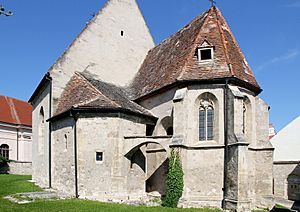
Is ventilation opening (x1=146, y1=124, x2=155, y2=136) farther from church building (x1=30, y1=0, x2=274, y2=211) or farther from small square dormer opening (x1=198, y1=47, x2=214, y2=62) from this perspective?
small square dormer opening (x1=198, y1=47, x2=214, y2=62)

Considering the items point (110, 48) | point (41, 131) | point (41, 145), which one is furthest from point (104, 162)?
point (110, 48)

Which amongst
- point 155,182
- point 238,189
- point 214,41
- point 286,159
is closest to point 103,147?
point 155,182

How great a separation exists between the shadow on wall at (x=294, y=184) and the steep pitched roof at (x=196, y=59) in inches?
494

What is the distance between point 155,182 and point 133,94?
23.0ft

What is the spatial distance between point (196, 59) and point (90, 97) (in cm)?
692

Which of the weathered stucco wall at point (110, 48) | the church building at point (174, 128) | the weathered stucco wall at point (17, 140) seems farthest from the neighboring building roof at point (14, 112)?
the weathered stucco wall at point (110, 48)

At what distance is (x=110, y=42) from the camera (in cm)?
2727

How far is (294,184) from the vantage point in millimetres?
29672

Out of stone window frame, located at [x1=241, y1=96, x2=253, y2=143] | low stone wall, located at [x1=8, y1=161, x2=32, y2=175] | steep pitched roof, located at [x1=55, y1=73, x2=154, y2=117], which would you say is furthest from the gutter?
low stone wall, located at [x1=8, y1=161, x2=32, y2=175]

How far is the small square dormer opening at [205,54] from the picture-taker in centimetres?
→ 2019

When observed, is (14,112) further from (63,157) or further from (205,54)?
(205,54)

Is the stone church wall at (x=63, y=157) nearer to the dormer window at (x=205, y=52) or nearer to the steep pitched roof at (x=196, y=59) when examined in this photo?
the steep pitched roof at (x=196, y=59)

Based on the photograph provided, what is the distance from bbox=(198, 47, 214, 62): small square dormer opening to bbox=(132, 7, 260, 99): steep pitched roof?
248mm

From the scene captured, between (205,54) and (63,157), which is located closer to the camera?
(205,54)
